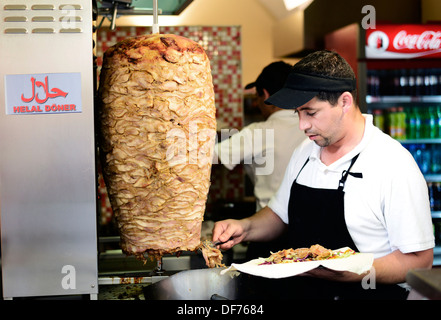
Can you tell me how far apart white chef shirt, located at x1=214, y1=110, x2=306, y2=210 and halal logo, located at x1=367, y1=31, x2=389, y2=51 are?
1947 mm

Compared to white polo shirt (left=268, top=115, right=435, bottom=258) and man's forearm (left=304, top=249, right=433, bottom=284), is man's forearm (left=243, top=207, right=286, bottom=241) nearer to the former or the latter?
white polo shirt (left=268, top=115, right=435, bottom=258)

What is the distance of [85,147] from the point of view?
1408 millimetres

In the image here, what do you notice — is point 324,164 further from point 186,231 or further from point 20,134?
point 20,134

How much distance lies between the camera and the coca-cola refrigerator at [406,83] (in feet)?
15.2

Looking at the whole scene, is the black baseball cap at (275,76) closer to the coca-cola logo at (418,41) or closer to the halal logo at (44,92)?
the halal logo at (44,92)

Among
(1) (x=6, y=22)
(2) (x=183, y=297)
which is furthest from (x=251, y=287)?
(1) (x=6, y=22)

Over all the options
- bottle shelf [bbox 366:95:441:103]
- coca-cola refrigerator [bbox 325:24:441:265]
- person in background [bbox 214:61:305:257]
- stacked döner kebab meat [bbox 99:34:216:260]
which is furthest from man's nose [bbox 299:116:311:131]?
bottle shelf [bbox 366:95:441:103]

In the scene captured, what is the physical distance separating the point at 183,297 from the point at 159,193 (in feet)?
1.02

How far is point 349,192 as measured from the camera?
1850 mm

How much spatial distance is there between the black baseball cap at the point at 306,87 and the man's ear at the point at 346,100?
25 mm

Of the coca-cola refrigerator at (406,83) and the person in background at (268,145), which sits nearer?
the person in background at (268,145)

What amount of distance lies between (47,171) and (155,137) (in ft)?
1.03

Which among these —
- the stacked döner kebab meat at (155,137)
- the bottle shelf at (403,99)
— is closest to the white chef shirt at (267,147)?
the stacked döner kebab meat at (155,137)

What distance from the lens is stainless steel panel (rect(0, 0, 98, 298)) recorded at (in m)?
1.39
